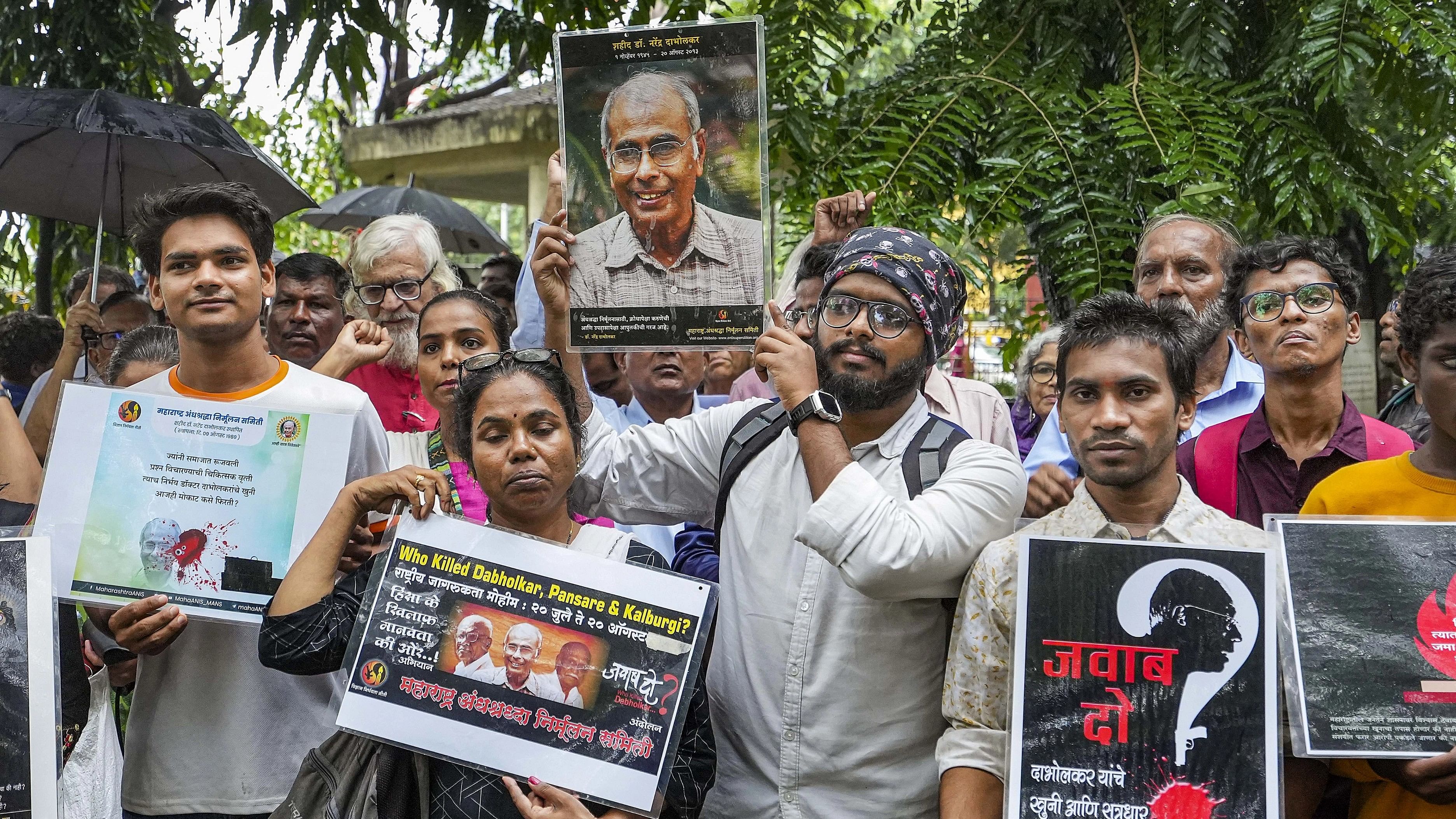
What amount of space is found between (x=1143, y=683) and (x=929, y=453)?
0.80 meters

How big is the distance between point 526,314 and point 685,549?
5.16ft

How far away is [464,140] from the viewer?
44.5ft

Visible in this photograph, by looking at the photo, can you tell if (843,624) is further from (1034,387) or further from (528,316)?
(1034,387)

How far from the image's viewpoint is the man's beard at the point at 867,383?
3.39 meters

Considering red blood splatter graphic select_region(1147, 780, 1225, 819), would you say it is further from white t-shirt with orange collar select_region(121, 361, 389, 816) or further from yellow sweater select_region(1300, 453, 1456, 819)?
white t-shirt with orange collar select_region(121, 361, 389, 816)

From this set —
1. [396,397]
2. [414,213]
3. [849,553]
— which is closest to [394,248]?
[396,397]

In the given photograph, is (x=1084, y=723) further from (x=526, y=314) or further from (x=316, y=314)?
(x=316, y=314)

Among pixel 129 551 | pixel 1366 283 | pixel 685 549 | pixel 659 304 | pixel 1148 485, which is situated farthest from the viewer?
pixel 1366 283

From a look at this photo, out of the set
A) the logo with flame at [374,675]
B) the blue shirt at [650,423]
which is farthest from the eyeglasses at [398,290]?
the logo with flame at [374,675]

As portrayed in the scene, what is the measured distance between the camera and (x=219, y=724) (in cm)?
357

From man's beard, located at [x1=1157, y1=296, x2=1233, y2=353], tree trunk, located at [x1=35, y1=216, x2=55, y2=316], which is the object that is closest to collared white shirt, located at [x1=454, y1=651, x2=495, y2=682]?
man's beard, located at [x1=1157, y1=296, x2=1233, y2=353]

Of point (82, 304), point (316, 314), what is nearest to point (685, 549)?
point (316, 314)

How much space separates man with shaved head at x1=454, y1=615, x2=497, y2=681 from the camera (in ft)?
10.1

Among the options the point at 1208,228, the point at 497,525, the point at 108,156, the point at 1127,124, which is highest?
the point at 108,156
